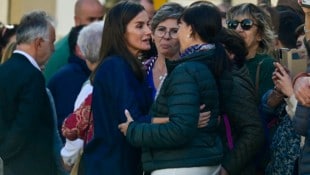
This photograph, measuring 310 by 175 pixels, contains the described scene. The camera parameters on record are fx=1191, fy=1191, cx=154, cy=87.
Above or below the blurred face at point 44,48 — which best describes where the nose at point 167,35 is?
above

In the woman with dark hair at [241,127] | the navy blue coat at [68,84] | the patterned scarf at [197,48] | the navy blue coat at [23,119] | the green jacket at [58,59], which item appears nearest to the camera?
the patterned scarf at [197,48]

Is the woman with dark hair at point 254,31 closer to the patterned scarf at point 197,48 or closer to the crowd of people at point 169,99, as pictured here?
the crowd of people at point 169,99

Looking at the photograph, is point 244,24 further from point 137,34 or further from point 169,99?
point 169,99

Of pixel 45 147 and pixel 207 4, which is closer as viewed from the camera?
pixel 207 4

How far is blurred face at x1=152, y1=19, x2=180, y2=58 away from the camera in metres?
8.84

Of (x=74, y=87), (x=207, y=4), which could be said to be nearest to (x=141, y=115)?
(x=207, y=4)

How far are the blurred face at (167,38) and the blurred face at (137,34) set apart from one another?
2.41ft

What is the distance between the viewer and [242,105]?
802 cm

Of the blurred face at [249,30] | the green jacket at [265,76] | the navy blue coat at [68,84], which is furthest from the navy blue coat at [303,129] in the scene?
the navy blue coat at [68,84]

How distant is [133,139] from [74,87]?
303cm

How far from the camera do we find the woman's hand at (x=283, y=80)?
7725mm

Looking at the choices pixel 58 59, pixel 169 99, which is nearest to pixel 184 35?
pixel 169 99

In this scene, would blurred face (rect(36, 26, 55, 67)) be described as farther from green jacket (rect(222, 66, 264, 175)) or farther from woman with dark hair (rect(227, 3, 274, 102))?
green jacket (rect(222, 66, 264, 175))

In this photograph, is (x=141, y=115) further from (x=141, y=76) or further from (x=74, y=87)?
(x=74, y=87)
